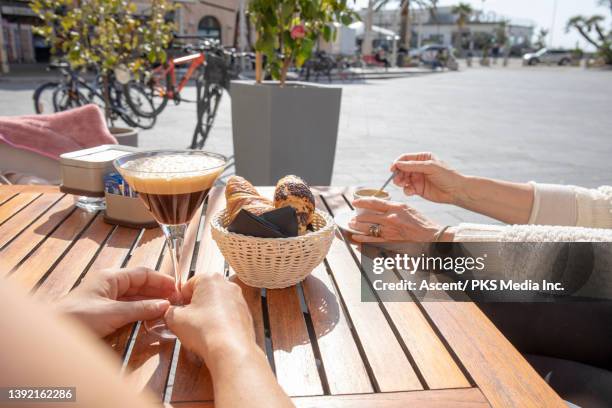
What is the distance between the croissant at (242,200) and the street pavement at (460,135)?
2.45 m

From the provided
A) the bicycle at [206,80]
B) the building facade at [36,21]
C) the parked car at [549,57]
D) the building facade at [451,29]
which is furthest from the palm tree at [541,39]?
the bicycle at [206,80]

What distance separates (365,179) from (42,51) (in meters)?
25.7

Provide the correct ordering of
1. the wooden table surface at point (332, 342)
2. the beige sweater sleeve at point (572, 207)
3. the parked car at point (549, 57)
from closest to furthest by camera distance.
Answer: the wooden table surface at point (332, 342), the beige sweater sleeve at point (572, 207), the parked car at point (549, 57)

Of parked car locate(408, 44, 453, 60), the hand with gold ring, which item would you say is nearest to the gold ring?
the hand with gold ring

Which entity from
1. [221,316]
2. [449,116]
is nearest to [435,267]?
[221,316]

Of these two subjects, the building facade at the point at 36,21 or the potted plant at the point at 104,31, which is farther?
the building facade at the point at 36,21

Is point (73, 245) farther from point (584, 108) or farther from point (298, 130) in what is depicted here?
point (584, 108)

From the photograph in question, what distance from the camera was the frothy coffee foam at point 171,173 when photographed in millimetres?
1018

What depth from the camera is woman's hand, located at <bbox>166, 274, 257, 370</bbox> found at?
80 cm

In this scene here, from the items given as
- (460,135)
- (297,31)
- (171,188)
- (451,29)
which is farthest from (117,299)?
(451,29)

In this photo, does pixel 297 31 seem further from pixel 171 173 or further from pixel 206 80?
pixel 171 173

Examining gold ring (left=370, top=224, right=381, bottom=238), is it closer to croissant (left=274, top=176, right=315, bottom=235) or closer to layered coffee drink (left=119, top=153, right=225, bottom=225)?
croissant (left=274, top=176, right=315, bottom=235)

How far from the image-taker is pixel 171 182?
3.34 ft

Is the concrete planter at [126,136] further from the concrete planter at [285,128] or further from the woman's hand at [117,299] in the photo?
the woman's hand at [117,299]
